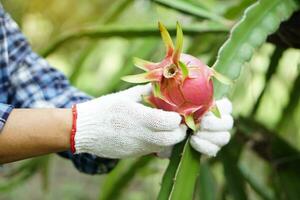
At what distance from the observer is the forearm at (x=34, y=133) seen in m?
0.74

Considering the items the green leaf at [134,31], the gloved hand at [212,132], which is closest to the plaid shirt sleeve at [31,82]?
the green leaf at [134,31]

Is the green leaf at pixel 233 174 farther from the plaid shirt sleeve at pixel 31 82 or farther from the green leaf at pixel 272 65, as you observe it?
the plaid shirt sleeve at pixel 31 82

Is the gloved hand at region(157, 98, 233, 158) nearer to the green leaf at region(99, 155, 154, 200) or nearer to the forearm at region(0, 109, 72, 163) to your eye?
the forearm at region(0, 109, 72, 163)

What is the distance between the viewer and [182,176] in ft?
2.35

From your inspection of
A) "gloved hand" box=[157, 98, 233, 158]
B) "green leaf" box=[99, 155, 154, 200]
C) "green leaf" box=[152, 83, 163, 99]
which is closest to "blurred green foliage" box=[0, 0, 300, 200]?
"green leaf" box=[99, 155, 154, 200]

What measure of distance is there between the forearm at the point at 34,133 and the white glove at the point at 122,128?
2 centimetres

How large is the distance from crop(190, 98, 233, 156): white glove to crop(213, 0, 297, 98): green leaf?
0.02 m

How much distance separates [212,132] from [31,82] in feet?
1.12

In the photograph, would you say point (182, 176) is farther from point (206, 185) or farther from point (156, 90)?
point (206, 185)

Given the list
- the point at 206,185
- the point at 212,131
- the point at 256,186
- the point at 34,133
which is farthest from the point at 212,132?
the point at 256,186

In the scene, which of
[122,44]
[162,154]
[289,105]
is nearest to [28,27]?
[122,44]

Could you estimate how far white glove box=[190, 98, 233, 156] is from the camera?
75 centimetres

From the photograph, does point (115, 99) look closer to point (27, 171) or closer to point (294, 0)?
point (294, 0)

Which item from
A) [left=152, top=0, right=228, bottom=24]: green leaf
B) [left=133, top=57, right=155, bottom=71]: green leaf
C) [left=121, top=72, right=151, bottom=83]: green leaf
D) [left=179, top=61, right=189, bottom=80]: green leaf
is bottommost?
[left=152, top=0, right=228, bottom=24]: green leaf
